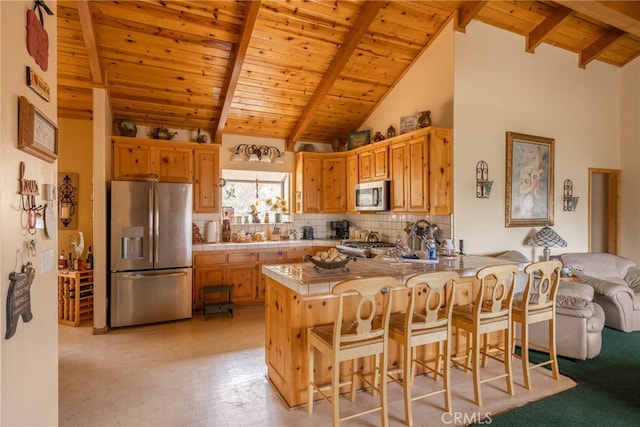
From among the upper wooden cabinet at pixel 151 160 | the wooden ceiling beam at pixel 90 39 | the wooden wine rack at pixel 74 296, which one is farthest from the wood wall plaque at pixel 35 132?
the wooden wine rack at pixel 74 296

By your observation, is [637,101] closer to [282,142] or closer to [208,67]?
[282,142]

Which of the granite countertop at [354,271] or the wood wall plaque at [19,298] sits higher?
the wood wall plaque at [19,298]

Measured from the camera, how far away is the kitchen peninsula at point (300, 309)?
8.20ft

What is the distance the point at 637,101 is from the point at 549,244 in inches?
125

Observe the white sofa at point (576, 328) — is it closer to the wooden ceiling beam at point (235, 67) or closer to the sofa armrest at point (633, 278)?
the sofa armrest at point (633, 278)

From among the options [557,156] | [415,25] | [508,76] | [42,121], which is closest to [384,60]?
[415,25]

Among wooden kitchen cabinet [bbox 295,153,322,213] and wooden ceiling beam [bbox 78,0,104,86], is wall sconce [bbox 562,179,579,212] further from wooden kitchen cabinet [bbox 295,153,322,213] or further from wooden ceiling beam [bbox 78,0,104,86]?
wooden ceiling beam [bbox 78,0,104,86]

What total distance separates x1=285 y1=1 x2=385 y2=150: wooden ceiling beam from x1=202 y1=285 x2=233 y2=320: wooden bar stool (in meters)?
2.70

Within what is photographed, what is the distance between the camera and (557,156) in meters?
4.97

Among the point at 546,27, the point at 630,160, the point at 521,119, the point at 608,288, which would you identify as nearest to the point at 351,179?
the point at 521,119

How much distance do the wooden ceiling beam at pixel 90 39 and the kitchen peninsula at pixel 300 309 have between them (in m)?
2.96

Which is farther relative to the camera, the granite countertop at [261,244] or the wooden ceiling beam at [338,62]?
the granite countertop at [261,244]

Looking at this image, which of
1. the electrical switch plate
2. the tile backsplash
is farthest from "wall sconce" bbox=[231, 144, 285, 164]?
the electrical switch plate

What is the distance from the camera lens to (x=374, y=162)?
16.4 feet
